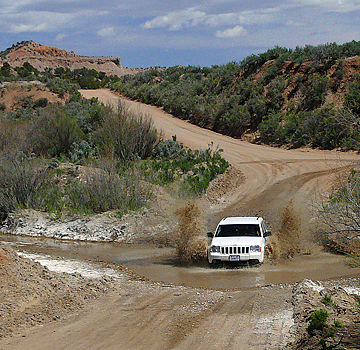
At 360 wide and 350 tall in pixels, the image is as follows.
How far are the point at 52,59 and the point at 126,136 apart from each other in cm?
10941

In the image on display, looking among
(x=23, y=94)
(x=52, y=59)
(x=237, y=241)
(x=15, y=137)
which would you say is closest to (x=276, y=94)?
(x=15, y=137)

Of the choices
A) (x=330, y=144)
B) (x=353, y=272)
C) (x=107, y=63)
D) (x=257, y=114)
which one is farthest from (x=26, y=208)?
(x=107, y=63)

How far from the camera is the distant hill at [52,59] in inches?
4835

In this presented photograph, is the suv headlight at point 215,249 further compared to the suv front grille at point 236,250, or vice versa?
the suv headlight at point 215,249

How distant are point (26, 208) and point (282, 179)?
41.0 ft

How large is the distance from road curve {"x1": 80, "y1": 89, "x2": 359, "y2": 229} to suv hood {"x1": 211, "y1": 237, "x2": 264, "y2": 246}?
14.2ft

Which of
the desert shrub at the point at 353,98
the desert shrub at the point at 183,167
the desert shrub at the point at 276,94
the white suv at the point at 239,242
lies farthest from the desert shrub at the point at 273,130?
the white suv at the point at 239,242

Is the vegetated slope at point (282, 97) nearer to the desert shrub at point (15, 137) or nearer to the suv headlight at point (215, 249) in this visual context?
the desert shrub at point (15, 137)

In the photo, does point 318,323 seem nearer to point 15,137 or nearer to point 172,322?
point 172,322

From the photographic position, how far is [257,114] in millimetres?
40906

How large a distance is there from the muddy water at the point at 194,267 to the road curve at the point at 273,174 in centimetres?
365

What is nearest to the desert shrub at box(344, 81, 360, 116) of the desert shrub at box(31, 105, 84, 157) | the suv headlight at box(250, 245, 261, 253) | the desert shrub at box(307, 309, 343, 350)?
the desert shrub at box(31, 105, 84, 157)

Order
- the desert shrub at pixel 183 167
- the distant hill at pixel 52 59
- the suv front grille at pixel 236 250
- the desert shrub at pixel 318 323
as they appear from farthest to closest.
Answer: the distant hill at pixel 52 59
the desert shrub at pixel 183 167
the suv front grille at pixel 236 250
the desert shrub at pixel 318 323

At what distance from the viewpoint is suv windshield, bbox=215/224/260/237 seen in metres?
16.0
